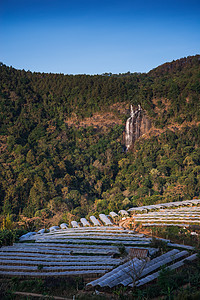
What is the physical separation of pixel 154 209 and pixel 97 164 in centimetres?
3150

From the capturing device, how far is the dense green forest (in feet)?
173

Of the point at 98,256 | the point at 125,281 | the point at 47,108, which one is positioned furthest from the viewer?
the point at 47,108

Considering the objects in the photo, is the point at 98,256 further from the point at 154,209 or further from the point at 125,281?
the point at 154,209

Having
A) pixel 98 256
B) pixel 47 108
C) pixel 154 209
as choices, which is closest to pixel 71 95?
pixel 47 108

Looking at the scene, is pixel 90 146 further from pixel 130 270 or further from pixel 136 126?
pixel 130 270

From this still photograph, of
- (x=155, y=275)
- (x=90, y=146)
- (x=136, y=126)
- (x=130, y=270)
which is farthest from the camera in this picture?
(x=136, y=126)

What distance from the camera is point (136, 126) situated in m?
71.1

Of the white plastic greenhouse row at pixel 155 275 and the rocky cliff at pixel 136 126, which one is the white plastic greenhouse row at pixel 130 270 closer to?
the white plastic greenhouse row at pixel 155 275

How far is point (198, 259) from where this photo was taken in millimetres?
19000

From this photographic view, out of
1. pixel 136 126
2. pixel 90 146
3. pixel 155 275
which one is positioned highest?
pixel 136 126

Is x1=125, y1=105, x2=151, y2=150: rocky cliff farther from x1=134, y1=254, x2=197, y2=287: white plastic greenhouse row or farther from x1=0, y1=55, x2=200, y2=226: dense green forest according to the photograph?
x1=134, y1=254, x2=197, y2=287: white plastic greenhouse row

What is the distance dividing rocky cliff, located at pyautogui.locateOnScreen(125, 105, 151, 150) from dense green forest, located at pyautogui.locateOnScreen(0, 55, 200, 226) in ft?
4.49

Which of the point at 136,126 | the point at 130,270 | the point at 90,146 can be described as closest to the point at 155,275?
the point at 130,270

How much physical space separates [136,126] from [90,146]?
1097cm
